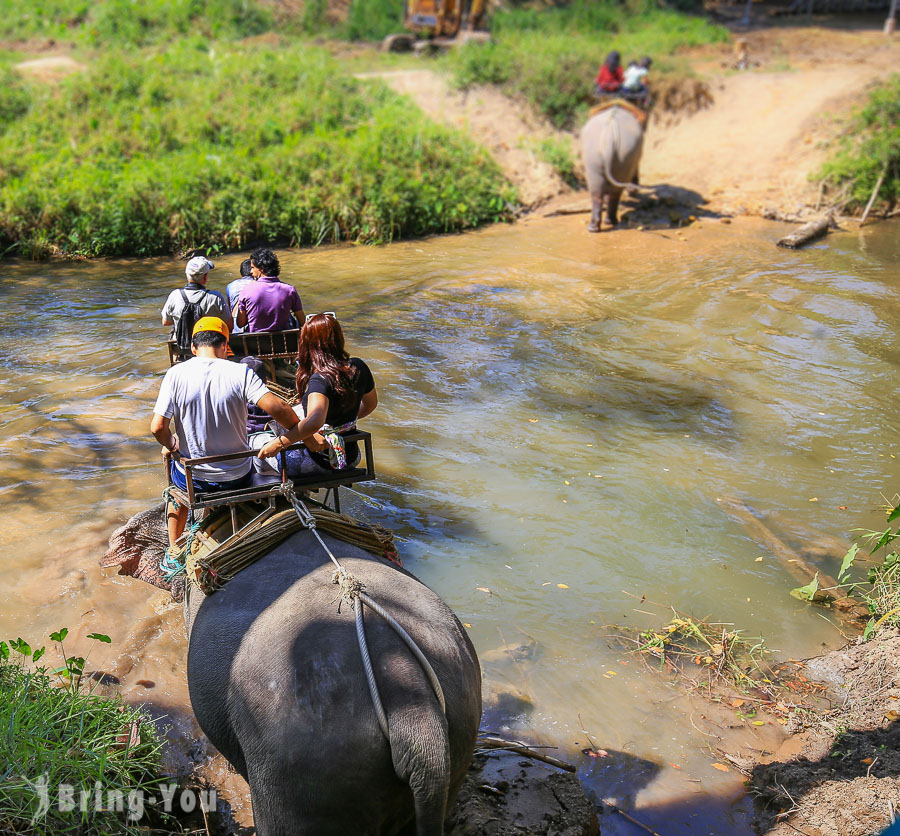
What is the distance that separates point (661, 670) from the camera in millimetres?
5047

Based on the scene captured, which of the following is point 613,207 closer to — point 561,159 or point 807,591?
point 561,159

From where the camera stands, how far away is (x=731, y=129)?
17406 mm

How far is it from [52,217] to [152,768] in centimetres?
1179

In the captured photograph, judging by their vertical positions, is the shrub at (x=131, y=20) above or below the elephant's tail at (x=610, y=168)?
above

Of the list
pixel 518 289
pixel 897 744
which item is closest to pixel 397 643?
pixel 897 744

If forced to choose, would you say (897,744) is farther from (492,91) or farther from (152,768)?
→ (492,91)

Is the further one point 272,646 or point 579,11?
point 579,11

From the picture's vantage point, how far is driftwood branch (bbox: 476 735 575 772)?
412 centimetres

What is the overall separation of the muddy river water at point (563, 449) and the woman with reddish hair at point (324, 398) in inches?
58.5

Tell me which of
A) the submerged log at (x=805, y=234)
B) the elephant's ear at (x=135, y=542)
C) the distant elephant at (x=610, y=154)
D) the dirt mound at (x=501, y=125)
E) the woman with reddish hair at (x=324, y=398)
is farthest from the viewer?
the dirt mound at (x=501, y=125)

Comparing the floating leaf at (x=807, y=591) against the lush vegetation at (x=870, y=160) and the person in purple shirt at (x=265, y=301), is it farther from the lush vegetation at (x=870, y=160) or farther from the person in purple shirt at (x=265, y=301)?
the lush vegetation at (x=870, y=160)

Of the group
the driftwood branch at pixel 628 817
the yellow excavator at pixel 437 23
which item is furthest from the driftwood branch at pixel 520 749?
the yellow excavator at pixel 437 23

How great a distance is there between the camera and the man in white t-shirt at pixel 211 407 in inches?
174

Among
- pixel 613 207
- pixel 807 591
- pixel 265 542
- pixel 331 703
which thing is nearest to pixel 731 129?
pixel 613 207
